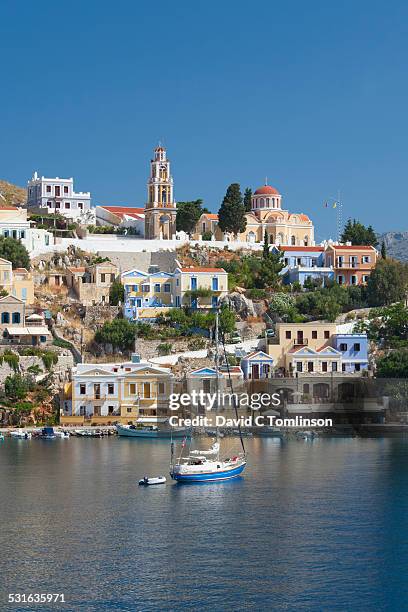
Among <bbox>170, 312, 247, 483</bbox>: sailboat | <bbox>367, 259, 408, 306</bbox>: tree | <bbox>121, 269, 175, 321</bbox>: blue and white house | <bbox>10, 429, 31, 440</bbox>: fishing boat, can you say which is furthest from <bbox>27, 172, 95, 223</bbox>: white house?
<bbox>170, 312, 247, 483</bbox>: sailboat

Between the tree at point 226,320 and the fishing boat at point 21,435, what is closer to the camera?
the fishing boat at point 21,435

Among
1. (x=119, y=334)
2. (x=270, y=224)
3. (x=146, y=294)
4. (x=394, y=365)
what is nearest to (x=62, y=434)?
(x=119, y=334)

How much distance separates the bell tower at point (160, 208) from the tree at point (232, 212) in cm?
308

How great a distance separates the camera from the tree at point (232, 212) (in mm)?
84500

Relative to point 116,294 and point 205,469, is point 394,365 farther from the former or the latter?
point 205,469

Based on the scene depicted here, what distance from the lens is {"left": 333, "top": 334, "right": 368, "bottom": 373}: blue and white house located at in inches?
2849

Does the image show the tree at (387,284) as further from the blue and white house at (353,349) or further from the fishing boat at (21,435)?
the fishing boat at (21,435)

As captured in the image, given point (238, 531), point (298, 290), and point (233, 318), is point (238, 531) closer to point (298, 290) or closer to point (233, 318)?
point (233, 318)

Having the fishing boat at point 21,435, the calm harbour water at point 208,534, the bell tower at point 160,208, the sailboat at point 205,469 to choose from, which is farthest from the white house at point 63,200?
the sailboat at point 205,469

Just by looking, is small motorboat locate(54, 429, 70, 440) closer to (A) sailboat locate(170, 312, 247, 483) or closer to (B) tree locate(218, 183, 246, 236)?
(A) sailboat locate(170, 312, 247, 483)

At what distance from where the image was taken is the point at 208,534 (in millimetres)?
37969

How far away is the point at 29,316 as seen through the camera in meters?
72.8

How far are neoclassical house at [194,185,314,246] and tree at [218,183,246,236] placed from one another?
1.20 m

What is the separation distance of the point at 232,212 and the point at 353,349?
16.0m
